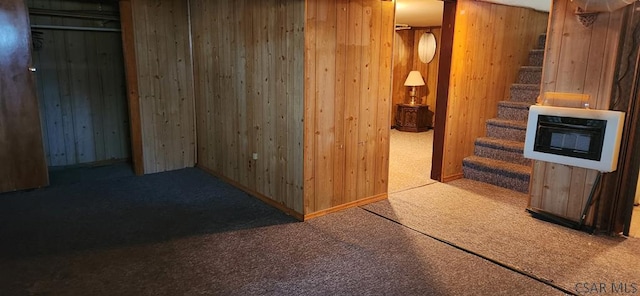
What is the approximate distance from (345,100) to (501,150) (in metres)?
2.24

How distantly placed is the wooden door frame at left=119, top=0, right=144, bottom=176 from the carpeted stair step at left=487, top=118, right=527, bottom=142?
13.6 ft

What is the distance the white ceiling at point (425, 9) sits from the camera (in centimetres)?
468

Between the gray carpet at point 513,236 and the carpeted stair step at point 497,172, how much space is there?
118 mm

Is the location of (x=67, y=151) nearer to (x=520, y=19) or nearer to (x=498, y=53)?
(x=498, y=53)

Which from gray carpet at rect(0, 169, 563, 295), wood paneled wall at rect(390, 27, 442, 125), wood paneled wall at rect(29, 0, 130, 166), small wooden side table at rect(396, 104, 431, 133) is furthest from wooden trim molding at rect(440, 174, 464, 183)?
wood paneled wall at rect(29, 0, 130, 166)

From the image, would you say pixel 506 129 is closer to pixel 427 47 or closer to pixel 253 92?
pixel 253 92

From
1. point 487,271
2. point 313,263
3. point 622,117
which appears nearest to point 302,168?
point 313,263

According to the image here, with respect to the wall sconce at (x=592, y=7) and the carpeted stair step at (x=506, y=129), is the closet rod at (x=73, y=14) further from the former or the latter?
the wall sconce at (x=592, y=7)

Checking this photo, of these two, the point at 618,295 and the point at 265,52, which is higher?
the point at 265,52

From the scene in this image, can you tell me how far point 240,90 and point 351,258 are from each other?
2.12m

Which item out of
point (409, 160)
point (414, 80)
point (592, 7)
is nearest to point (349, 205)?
point (409, 160)

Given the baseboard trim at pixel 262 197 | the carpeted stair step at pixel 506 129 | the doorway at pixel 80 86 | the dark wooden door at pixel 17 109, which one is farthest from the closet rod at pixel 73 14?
the carpeted stair step at pixel 506 129

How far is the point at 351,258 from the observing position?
2.78m

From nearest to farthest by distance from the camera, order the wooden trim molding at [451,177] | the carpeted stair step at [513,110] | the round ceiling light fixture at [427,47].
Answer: the wooden trim molding at [451,177]
the carpeted stair step at [513,110]
the round ceiling light fixture at [427,47]
